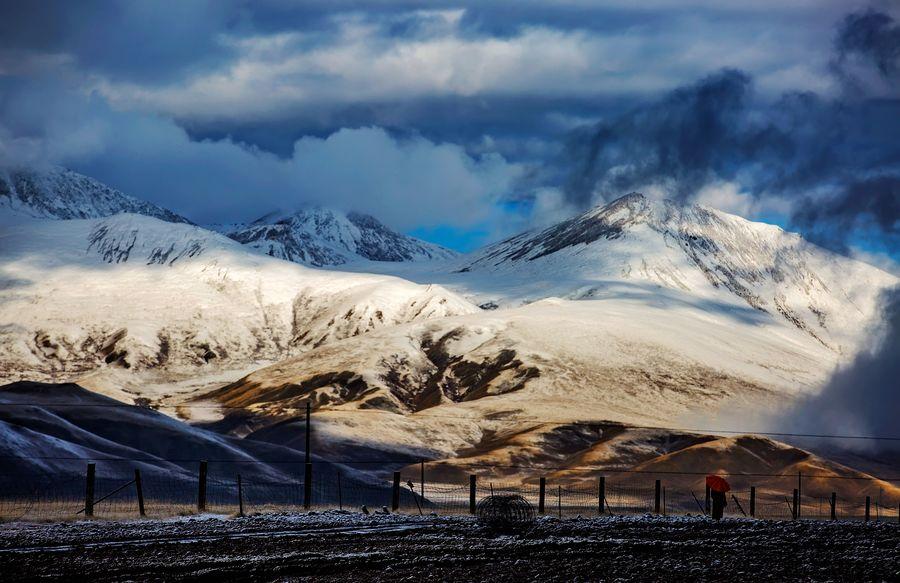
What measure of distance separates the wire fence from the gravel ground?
6.92m

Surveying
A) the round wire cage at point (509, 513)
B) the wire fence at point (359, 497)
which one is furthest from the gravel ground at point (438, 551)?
the wire fence at point (359, 497)

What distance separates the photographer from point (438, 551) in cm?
3809

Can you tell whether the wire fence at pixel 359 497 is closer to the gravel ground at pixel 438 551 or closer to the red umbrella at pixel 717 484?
the red umbrella at pixel 717 484

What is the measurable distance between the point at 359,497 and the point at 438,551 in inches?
2439

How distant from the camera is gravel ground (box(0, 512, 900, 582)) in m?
33.0

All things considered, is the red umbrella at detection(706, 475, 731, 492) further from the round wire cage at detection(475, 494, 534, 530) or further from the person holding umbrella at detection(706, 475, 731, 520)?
the round wire cage at detection(475, 494, 534, 530)

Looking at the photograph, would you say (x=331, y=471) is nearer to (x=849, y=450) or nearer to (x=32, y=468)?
(x=32, y=468)

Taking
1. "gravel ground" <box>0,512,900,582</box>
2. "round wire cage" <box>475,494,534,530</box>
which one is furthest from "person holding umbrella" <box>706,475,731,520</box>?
"round wire cage" <box>475,494,534,530</box>

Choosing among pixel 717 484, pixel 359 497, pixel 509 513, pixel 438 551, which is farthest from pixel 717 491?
pixel 359 497

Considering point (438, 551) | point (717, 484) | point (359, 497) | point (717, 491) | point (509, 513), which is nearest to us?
point (438, 551)

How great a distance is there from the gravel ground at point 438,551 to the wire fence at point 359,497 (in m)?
6.92

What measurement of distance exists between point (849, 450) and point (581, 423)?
37512 mm

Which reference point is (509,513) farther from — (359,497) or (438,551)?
(359,497)

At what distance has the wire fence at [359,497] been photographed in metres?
56.5
